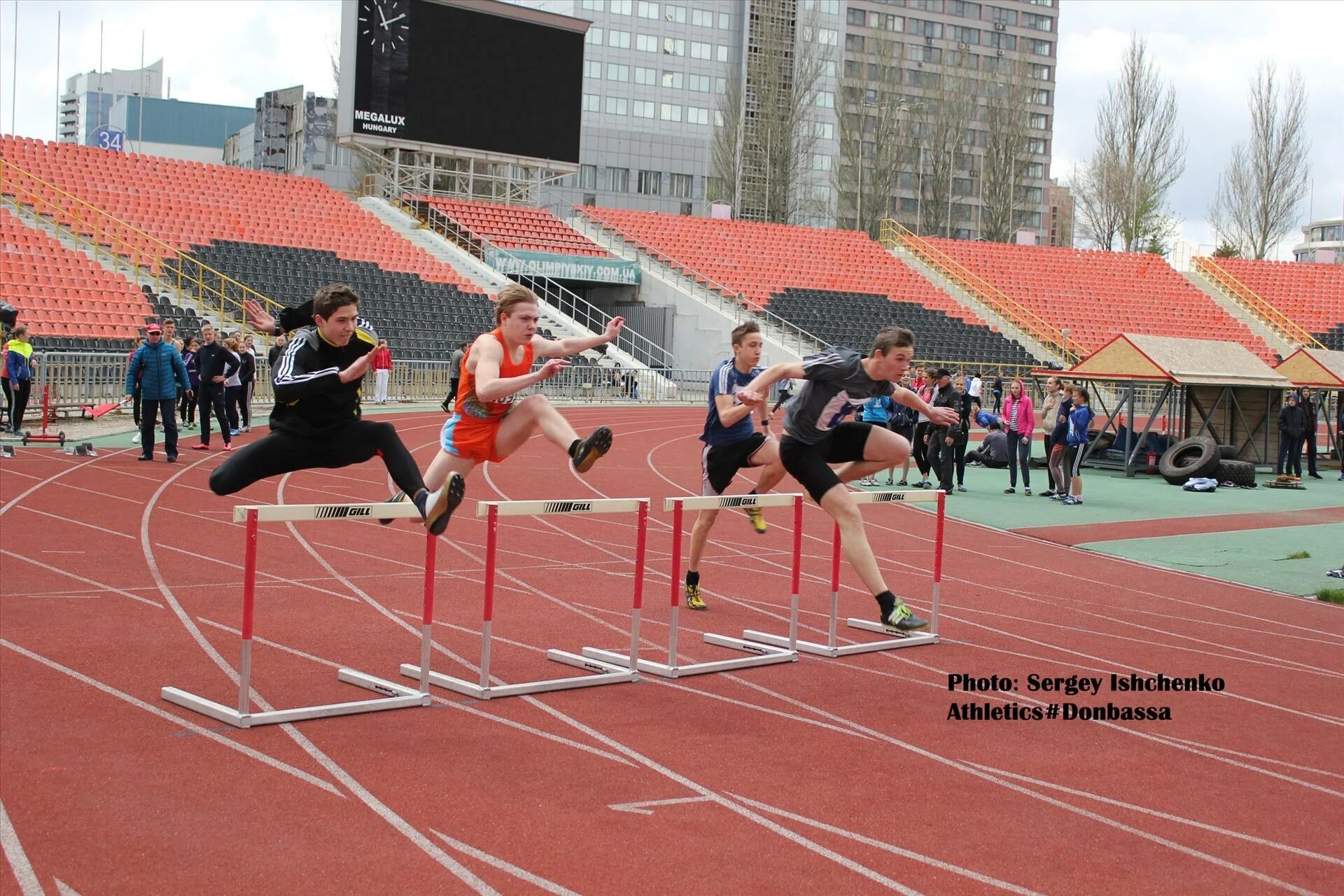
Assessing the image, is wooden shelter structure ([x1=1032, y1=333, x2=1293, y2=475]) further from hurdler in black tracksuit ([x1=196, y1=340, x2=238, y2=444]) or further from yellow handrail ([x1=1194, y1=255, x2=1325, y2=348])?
yellow handrail ([x1=1194, y1=255, x2=1325, y2=348])

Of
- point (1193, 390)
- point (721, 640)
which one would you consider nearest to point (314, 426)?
point (721, 640)

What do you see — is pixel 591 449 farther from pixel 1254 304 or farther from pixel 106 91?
pixel 106 91

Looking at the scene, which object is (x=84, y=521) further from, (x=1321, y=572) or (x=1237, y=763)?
(x=1321, y=572)

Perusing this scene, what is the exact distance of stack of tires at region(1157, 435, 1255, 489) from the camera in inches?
805

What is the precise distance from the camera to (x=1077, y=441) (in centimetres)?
1722

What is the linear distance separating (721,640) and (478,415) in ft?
8.06

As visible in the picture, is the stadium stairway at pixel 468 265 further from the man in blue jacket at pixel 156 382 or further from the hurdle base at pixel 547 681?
the hurdle base at pixel 547 681

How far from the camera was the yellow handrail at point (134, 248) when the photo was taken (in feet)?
97.2

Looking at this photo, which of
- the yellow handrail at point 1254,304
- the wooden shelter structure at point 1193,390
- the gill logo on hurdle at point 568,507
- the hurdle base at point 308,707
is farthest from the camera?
the yellow handrail at point 1254,304

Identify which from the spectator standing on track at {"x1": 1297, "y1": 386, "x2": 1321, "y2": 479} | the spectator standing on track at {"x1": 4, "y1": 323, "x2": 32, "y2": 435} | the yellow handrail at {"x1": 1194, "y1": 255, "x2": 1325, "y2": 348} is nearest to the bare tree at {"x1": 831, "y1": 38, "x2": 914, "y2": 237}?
the yellow handrail at {"x1": 1194, "y1": 255, "x2": 1325, "y2": 348}

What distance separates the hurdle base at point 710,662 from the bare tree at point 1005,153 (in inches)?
2197

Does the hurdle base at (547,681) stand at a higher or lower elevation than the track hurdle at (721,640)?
lower

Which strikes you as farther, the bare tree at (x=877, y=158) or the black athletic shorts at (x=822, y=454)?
the bare tree at (x=877, y=158)

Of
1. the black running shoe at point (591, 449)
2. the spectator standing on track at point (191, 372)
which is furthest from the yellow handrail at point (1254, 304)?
the black running shoe at point (591, 449)
